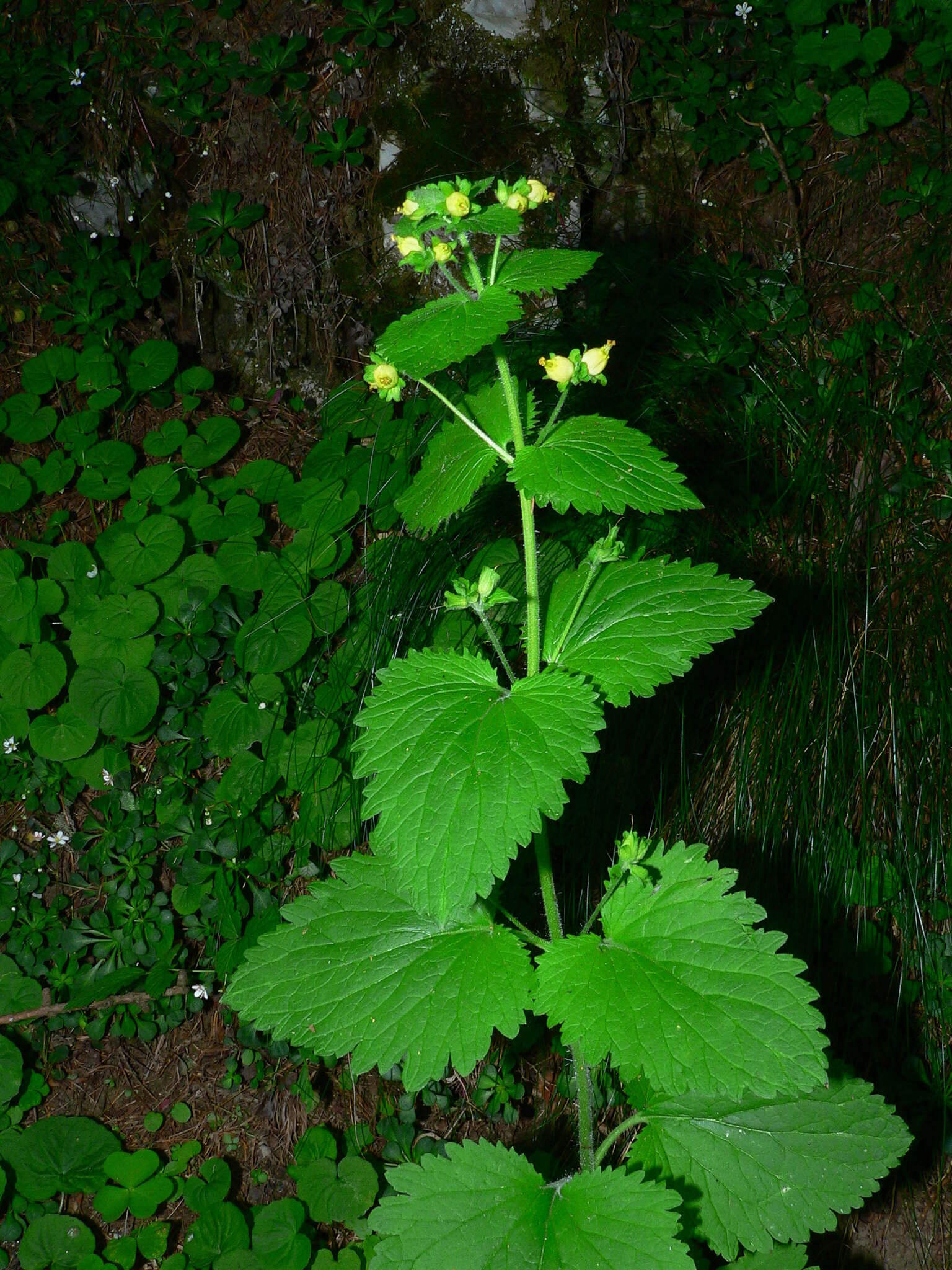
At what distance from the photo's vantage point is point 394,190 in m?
3.29

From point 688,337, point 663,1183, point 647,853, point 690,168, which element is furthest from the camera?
point 690,168

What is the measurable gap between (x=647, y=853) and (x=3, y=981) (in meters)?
2.03

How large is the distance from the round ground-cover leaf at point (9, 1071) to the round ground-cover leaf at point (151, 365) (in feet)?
6.97

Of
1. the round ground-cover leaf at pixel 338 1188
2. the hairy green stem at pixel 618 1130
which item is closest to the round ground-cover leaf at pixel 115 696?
the round ground-cover leaf at pixel 338 1188

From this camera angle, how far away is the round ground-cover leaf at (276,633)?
2551 mm

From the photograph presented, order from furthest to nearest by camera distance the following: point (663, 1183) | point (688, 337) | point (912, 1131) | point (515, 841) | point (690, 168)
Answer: point (690, 168), point (688, 337), point (912, 1131), point (663, 1183), point (515, 841)

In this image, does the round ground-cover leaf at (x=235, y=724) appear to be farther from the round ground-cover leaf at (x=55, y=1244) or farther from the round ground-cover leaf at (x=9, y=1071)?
the round ground-cover leaf at (x=55, y=1244)

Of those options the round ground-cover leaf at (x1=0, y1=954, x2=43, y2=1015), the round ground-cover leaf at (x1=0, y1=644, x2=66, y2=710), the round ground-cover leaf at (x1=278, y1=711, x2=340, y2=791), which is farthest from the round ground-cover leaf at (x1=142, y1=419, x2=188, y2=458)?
the round ground-cover leaf at (x1=0, y1=954, x2=43, y2=1015)

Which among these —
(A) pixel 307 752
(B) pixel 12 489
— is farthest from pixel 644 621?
(B) pixel 12 489

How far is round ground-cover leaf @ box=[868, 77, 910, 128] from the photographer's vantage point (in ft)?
10.4

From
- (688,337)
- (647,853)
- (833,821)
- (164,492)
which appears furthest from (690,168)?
(647,853)

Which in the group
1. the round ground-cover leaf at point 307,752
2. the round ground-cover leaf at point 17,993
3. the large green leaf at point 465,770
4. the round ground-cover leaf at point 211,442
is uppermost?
the round ground-cover leaf at point 211,442

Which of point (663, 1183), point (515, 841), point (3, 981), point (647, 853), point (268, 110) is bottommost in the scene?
point (3, 981)

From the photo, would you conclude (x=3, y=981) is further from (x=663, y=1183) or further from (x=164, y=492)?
(x=663, y=1183)
